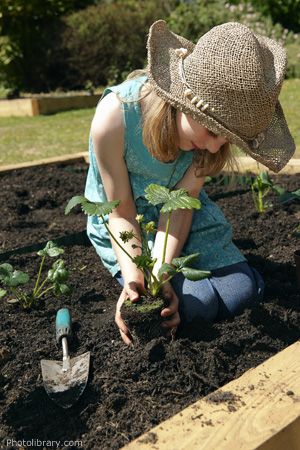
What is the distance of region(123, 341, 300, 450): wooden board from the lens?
1.59 meters

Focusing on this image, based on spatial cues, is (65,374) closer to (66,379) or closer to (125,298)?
(66,379)

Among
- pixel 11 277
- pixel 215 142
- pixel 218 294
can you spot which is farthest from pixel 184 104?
pixel 11 277

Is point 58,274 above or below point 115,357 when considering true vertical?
above

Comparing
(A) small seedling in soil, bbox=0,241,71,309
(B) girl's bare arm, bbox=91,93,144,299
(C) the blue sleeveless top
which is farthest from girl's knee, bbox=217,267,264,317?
(A) small seedling in soil, bbox=0,241,71,309

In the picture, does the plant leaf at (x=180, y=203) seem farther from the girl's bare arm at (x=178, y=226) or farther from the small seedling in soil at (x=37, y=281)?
the small seedling in soil at (x=37, y=281)

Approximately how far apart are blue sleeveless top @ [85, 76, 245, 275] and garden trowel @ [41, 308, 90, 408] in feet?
1.85

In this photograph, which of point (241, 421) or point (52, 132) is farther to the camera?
point (52, 132)

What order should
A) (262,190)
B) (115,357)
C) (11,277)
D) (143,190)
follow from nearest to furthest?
(115,357) → (11,277) → (143,190) → (262,190)

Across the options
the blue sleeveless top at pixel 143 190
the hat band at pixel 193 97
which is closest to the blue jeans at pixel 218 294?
the blue sleeveless top at pixel 143 190

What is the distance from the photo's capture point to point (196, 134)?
2.29 metres

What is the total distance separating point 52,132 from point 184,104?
5.34 meters

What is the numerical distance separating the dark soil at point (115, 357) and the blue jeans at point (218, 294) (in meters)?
0.09

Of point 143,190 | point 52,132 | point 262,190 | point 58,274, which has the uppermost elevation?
point 143,190

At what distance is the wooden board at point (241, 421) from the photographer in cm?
159
